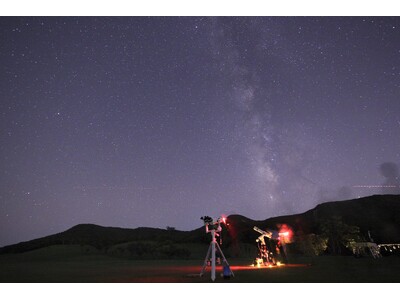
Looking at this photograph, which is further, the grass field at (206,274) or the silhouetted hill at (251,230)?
the silhouetted hill at (251,230)

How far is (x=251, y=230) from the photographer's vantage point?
8669cm

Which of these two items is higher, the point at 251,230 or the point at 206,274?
the point at 251,230

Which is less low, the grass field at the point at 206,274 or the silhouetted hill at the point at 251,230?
the silhouetted hill at the point at 251,230

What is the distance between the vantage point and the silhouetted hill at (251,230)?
63.8m

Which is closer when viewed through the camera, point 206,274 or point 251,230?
point 206,274

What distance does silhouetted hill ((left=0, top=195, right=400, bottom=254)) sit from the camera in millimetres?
63794

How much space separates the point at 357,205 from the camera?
117m

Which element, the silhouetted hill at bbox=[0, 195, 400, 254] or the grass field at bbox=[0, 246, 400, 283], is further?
the silhouetted hill at bbox=[0, 195, 400, 254]

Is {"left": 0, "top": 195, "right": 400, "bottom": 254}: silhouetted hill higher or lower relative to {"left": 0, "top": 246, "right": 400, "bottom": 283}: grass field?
higher

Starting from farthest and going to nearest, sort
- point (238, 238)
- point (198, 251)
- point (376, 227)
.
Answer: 1. point (376, 227)
2. point (238, 238)
3. point (198, 251)
